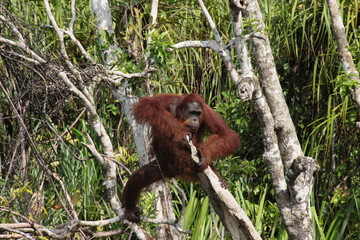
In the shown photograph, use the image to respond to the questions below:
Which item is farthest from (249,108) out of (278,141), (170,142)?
(170,142)

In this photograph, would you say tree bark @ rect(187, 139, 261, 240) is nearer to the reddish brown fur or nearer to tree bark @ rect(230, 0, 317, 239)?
the reddish brown fur

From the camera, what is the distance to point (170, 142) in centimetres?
452

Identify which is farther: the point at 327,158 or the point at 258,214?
the point at 327,158

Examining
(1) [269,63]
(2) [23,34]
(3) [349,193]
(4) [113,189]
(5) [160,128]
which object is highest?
(2) [23,34]

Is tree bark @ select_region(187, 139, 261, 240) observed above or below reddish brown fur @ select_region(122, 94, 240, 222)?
below

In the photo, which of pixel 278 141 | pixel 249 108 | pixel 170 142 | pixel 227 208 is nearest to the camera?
pixel 227 208

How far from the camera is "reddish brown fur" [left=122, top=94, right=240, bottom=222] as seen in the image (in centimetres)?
446

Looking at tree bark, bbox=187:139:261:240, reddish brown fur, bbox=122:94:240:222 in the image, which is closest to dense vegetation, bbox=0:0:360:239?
reddish brown fur, bbox=122:94:240:222

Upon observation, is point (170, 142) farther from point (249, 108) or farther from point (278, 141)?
point (249, 108)

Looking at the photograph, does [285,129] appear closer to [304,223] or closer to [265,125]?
[265,125]

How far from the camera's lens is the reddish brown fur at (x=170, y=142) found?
4465 mm

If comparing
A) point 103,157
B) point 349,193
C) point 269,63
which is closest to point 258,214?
point 349,193

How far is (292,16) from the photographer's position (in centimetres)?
629

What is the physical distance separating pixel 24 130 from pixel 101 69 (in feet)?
2.59
